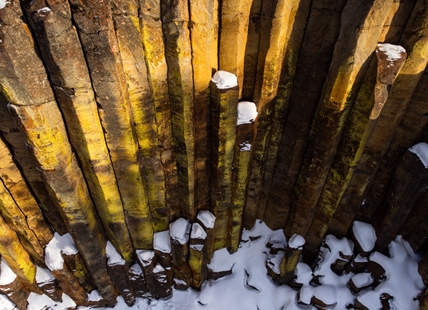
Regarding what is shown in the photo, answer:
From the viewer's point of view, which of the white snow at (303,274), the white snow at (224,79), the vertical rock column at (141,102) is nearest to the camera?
the vertical rock column at (141,102)

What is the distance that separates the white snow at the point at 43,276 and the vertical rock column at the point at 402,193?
28.3ft

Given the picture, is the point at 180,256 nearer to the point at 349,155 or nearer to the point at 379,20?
the point at 349,155

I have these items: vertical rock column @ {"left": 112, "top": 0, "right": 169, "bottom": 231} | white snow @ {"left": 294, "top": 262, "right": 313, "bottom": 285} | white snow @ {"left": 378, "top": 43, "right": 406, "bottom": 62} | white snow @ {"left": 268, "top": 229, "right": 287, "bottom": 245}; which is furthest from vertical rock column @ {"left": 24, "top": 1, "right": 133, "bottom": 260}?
white snow @ {"left": 378, "top": 43, "right": 406, "bottom": 62}

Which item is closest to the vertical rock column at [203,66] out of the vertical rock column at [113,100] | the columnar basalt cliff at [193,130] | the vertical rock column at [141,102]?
the columnar basalt cliff at [193,130]

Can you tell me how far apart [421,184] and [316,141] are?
2509 mm

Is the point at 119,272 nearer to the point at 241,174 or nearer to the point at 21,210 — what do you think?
the point at 21,210

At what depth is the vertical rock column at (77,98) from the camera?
4168 millimetres

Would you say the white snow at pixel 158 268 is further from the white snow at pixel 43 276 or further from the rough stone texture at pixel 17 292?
the rough stone texture at pixel 17 292

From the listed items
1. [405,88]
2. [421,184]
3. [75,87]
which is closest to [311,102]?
[405,88]

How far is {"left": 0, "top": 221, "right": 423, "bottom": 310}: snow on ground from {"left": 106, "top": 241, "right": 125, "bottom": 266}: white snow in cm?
51

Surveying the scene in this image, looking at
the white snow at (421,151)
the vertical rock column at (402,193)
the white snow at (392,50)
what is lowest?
the vertical rock column at (402,193)

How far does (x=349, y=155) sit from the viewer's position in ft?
20.6

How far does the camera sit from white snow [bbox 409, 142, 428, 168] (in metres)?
6.04

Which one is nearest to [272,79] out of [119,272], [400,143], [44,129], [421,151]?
[400,143]
